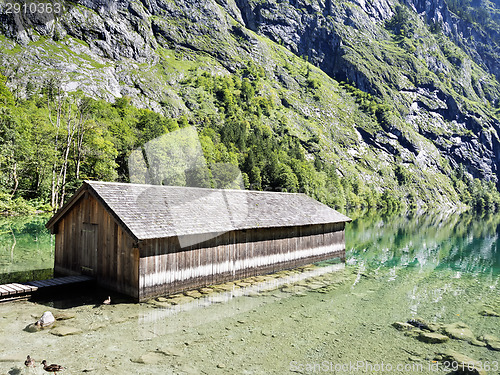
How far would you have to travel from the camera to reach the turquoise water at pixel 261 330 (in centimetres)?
888

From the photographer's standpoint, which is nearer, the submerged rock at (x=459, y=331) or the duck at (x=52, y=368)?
the duck at (x=52, y=368)

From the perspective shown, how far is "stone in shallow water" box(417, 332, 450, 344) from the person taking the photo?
1138 cm

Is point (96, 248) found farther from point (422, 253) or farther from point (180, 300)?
point (422, 253)

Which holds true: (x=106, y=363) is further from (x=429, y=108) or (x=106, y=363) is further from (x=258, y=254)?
(x=429, y=108)

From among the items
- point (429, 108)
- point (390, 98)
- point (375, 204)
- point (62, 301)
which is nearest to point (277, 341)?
point (62, 301)

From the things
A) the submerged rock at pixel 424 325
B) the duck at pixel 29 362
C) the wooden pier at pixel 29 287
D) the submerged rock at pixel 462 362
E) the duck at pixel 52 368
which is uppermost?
the wooden pier at pixel 29 287

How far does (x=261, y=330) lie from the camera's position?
11.4 meters

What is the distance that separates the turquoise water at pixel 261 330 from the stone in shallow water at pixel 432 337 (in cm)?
22

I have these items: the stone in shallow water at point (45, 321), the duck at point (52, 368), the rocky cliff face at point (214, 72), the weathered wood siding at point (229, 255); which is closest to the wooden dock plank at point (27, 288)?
the stone in shallow water at point (45, 321)

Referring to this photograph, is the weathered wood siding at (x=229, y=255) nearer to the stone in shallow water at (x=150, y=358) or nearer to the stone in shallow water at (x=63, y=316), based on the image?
the stone in shallow water at (x=63, y=316)

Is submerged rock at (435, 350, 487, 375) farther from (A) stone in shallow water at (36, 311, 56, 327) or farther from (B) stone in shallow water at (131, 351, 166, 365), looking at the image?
(A) stone in shallow water at (36, 311, 56, 327)

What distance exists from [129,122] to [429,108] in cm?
18884

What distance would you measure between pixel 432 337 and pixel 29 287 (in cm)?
1500

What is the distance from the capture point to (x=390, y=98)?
196000mm
